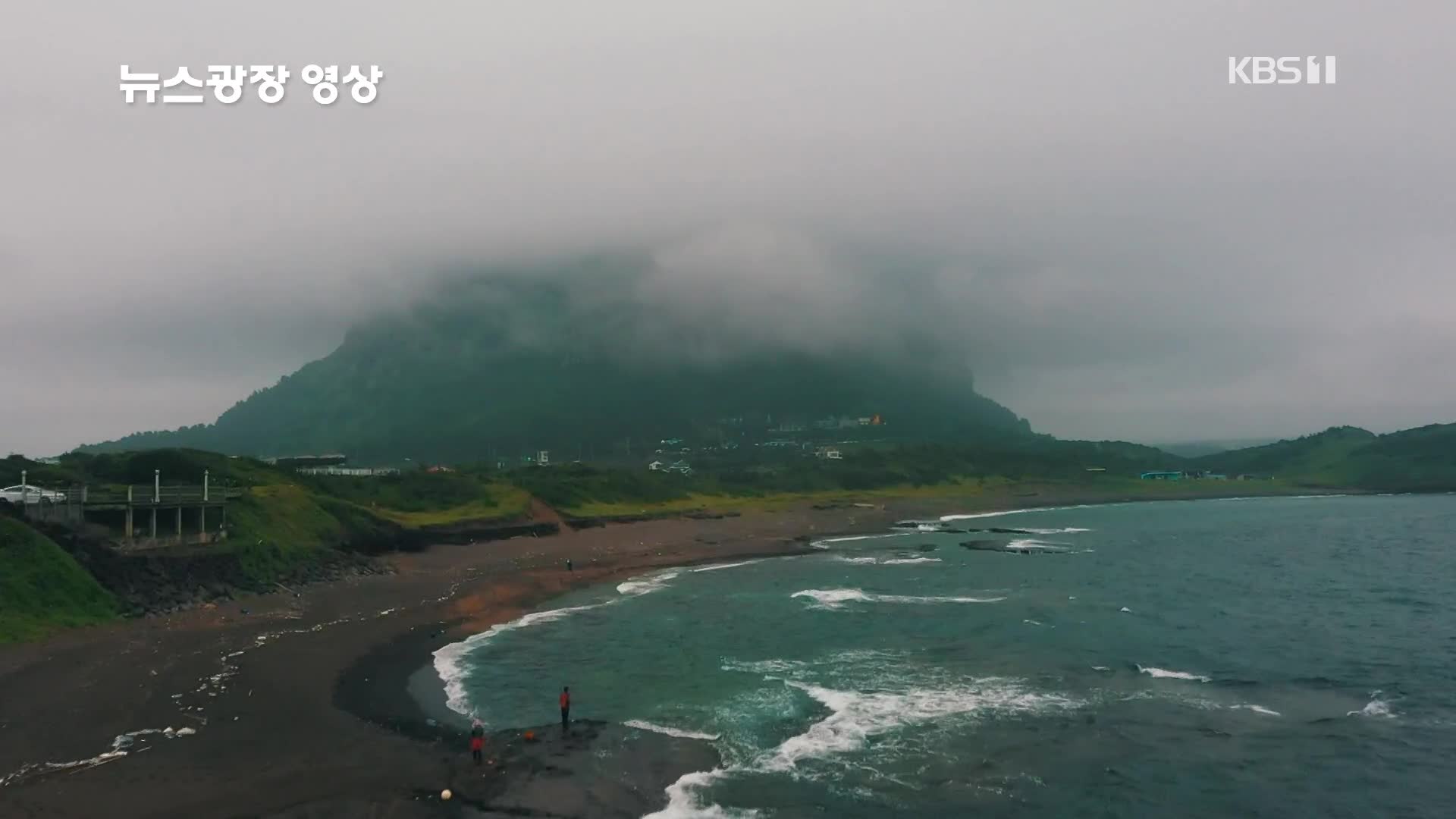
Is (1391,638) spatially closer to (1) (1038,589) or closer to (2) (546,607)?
(1) (1038,589)

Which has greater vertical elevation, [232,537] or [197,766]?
[232,537]

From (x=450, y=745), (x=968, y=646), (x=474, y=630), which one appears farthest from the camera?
(x=474, y=630)

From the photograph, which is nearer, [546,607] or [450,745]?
[450,745]

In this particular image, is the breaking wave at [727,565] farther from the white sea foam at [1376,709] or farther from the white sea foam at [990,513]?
the white sea foam at [990,513]

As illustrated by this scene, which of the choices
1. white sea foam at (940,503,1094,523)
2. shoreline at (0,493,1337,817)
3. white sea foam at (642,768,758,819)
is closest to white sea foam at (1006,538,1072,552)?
white sea foam at (940,503,1094,523)

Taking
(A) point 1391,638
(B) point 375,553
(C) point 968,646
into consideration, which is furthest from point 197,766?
(A) point 1391,638

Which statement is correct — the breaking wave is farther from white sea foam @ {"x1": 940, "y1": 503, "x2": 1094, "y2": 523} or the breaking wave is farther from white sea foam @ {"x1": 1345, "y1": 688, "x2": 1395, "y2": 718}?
white sea foam @ {"x1": 940, "y1": 503, "x2": 1094, "y2": 523}

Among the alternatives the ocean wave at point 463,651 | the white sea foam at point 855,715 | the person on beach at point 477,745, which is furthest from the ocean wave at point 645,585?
the person on beach at point 477,745

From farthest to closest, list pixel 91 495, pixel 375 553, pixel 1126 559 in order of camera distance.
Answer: pixel 1126 559 → pixel 375 553 → pixel 91 495
